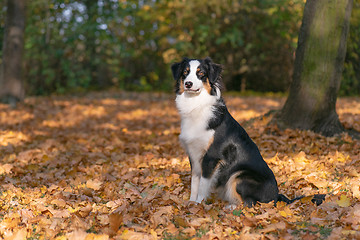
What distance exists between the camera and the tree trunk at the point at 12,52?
12.1 meters

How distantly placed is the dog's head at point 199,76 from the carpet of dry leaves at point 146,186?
462 millimetres

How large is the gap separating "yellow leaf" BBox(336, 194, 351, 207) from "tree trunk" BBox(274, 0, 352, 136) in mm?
2919

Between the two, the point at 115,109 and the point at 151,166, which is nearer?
the point at 151,166

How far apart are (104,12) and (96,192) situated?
12677 mm

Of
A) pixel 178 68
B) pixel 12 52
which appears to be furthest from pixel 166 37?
pixel 178 68

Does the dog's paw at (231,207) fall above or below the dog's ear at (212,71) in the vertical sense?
below

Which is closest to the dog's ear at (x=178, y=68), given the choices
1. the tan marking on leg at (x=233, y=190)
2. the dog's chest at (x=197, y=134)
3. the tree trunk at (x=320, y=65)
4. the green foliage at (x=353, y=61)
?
the dog's chest at (x=197, y=134)

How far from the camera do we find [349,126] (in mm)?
6996

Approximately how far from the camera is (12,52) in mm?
12156

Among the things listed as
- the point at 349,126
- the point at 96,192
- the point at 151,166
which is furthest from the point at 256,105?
the point at 96,192

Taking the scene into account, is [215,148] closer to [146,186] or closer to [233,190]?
[233,190]

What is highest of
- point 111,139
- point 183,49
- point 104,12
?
point 104,12

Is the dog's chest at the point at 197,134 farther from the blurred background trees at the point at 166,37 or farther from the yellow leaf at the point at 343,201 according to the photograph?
the blurred background trees at the point at 166,37

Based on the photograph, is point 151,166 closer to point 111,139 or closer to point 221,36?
point 111,139
